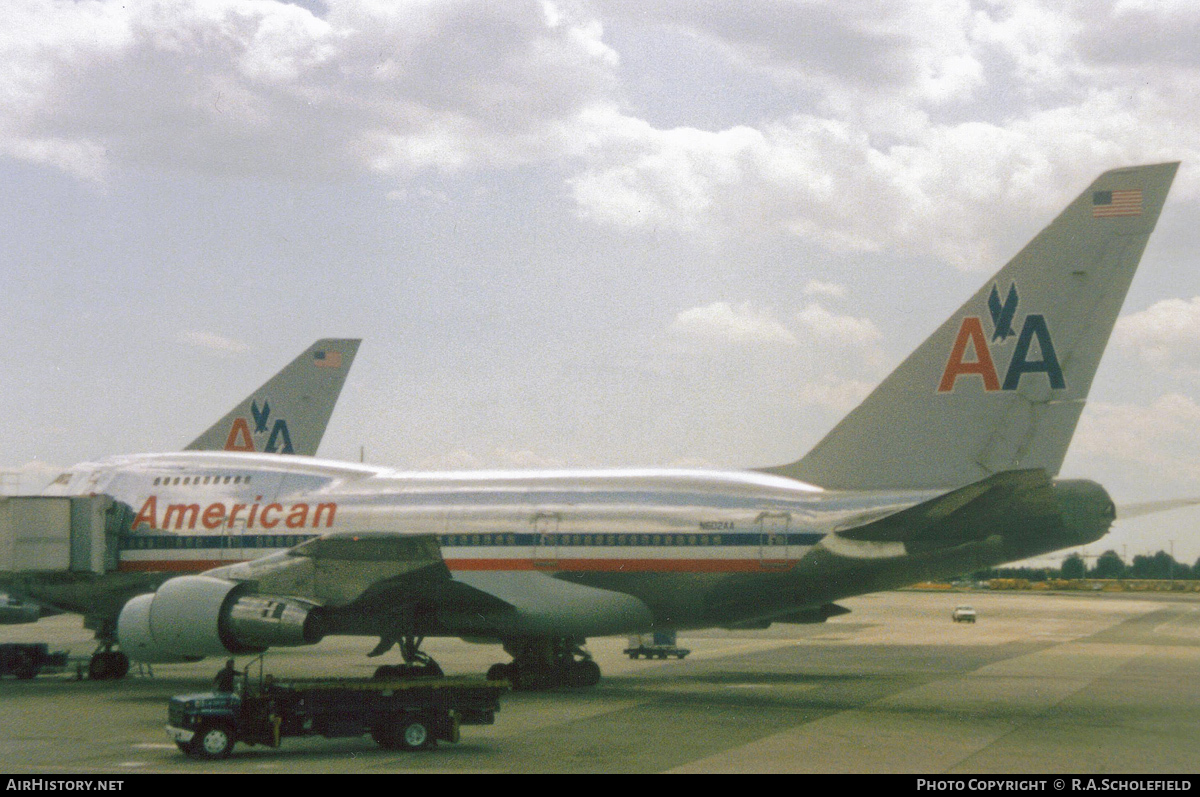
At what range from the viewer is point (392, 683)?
60.6 feet

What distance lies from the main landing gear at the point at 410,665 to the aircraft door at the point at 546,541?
2946 millimetres

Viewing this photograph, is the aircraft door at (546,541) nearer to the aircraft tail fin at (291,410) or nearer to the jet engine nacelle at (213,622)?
the jet engine nacelle at (213,622)

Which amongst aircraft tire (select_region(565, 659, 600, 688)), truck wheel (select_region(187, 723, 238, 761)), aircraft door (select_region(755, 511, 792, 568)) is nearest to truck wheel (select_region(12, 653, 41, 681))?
aircraft tire (select_region(565, 659, 600, 688))

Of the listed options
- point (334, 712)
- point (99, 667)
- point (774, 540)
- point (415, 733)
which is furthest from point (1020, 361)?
point (99, 667)

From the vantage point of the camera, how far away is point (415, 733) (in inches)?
725

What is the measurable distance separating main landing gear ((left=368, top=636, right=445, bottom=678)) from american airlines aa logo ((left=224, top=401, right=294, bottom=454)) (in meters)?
18.8

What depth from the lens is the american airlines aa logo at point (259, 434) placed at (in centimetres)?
4203

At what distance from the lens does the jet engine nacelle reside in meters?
22.2

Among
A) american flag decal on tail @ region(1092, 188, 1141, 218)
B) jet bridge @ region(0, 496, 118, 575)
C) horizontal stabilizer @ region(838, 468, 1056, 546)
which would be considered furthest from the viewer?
jet bridge @ region(0, 496, 118, 575)

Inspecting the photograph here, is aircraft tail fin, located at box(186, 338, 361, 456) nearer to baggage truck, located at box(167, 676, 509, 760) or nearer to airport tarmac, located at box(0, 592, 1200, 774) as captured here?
airport tarmac, located at box(0, 592, 1200, 774)

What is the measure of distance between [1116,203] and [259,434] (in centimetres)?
2910

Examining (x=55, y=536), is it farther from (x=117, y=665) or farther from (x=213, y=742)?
(x=213, y=742)
